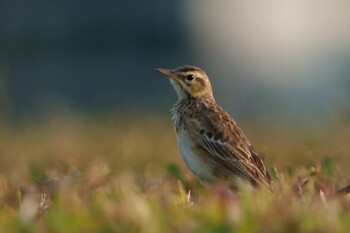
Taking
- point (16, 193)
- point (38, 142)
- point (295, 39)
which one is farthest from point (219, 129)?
point (295, 39)

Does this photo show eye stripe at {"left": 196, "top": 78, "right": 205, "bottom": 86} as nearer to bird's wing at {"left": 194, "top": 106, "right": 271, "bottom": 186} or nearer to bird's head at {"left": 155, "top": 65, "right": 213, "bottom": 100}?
bird's head at {"left": 155, "top": 65, "right": 213, "bottom": 100}

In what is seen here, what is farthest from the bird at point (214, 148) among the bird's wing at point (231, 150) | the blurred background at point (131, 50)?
the blurred background at point (131, 50)

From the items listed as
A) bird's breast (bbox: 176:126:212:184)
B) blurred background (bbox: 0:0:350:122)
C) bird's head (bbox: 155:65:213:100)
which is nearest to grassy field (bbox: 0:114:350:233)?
bird's breast (bbox: 176:126:212:184)

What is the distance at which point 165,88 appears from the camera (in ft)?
69.9

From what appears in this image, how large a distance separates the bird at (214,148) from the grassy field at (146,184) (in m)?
0.13

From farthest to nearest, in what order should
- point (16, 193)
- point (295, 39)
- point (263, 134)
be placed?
point (295, 39)
point (263, 134)
point (16, 193)

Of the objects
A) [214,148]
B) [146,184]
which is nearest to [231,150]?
[214,148]

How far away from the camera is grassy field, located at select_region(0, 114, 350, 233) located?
13.2 feet

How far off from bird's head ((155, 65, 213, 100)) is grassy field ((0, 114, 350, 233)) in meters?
0.63

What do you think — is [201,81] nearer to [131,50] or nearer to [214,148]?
[214,148]

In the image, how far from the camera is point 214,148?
687 cm

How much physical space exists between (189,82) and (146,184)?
1.82 meters

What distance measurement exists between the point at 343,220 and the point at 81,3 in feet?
58.6

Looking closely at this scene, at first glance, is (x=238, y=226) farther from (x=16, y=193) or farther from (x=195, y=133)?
(x=195, y=133)
